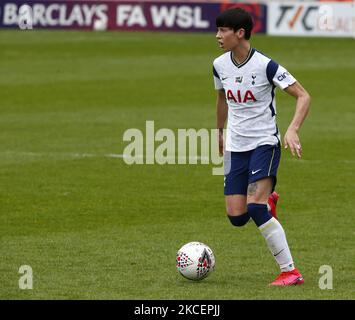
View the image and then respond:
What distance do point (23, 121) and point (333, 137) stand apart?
216 inches

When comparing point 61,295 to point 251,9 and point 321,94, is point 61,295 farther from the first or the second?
point 251,9

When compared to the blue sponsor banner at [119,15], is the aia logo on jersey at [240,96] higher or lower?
lower

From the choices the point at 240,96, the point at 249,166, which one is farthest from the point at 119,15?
the point at 249,166

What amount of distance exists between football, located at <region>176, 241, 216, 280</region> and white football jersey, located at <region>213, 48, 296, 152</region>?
35.6 inches

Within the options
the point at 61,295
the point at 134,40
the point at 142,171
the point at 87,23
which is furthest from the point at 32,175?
the point at 87,23

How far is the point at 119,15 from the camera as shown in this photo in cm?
3791

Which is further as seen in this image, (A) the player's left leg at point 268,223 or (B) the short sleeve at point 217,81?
(B) the short sleeve at point 217,81

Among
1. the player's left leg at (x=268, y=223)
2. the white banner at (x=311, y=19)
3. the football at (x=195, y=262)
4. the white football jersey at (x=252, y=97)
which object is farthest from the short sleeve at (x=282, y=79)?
the white banner at (x=311, y=19)

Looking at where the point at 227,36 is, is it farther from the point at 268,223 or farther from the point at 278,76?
the point at 268,223

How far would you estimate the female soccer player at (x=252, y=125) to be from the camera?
29.5 ft

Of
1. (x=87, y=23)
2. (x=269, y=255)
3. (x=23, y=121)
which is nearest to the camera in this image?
(x=269, y=255)

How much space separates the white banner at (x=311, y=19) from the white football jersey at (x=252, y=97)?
25017 mm

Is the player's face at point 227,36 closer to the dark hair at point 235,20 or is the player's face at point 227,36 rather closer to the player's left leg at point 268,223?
the dark hair at point 235,20

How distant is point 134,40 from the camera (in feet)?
114
